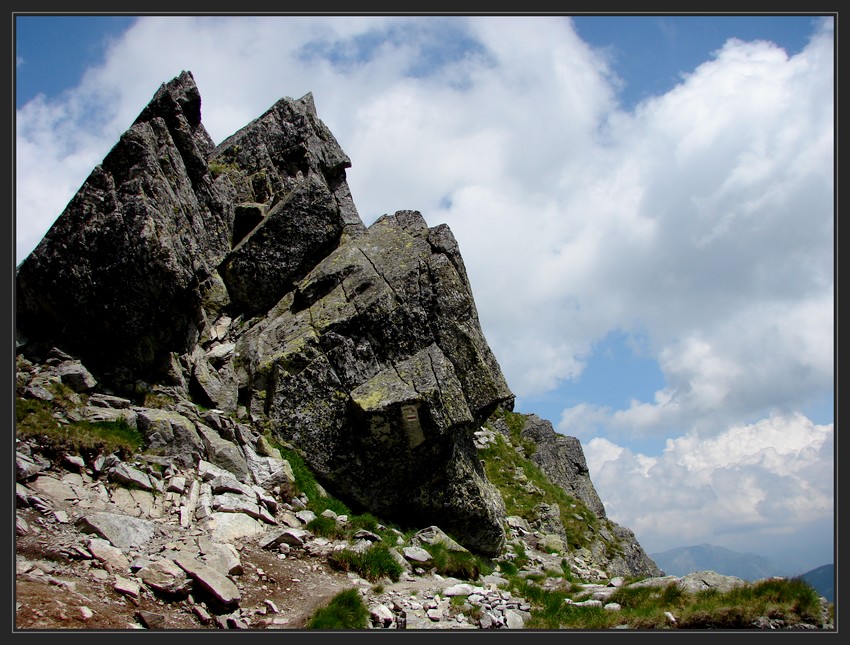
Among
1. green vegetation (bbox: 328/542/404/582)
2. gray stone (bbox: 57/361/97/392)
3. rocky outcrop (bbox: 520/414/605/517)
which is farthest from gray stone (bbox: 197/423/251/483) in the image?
rocky outcrop (bbox: 520/414/605/517)

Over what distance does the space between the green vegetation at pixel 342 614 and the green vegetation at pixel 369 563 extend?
276cm

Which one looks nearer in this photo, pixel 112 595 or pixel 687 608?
pixel 112 595

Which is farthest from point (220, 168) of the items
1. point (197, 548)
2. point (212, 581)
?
point (212, 581)

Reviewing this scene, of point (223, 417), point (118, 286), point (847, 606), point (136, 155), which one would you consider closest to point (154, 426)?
point (223, 417)

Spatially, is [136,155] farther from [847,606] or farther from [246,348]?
[847,606]

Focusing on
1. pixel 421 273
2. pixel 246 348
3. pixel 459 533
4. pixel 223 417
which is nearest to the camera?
pixel 223 417

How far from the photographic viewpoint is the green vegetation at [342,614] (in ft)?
44.2

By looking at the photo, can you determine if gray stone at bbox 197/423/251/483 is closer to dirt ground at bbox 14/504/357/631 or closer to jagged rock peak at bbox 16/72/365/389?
dirt ground at bbox 14/504/357/631

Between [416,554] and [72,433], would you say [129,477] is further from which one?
[416,554]

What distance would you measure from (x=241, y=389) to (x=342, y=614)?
13.7 meters

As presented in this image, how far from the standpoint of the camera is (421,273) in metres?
29.0

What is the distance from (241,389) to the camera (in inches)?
998

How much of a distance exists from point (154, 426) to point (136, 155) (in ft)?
42.3

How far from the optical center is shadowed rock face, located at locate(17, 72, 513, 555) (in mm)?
23078
